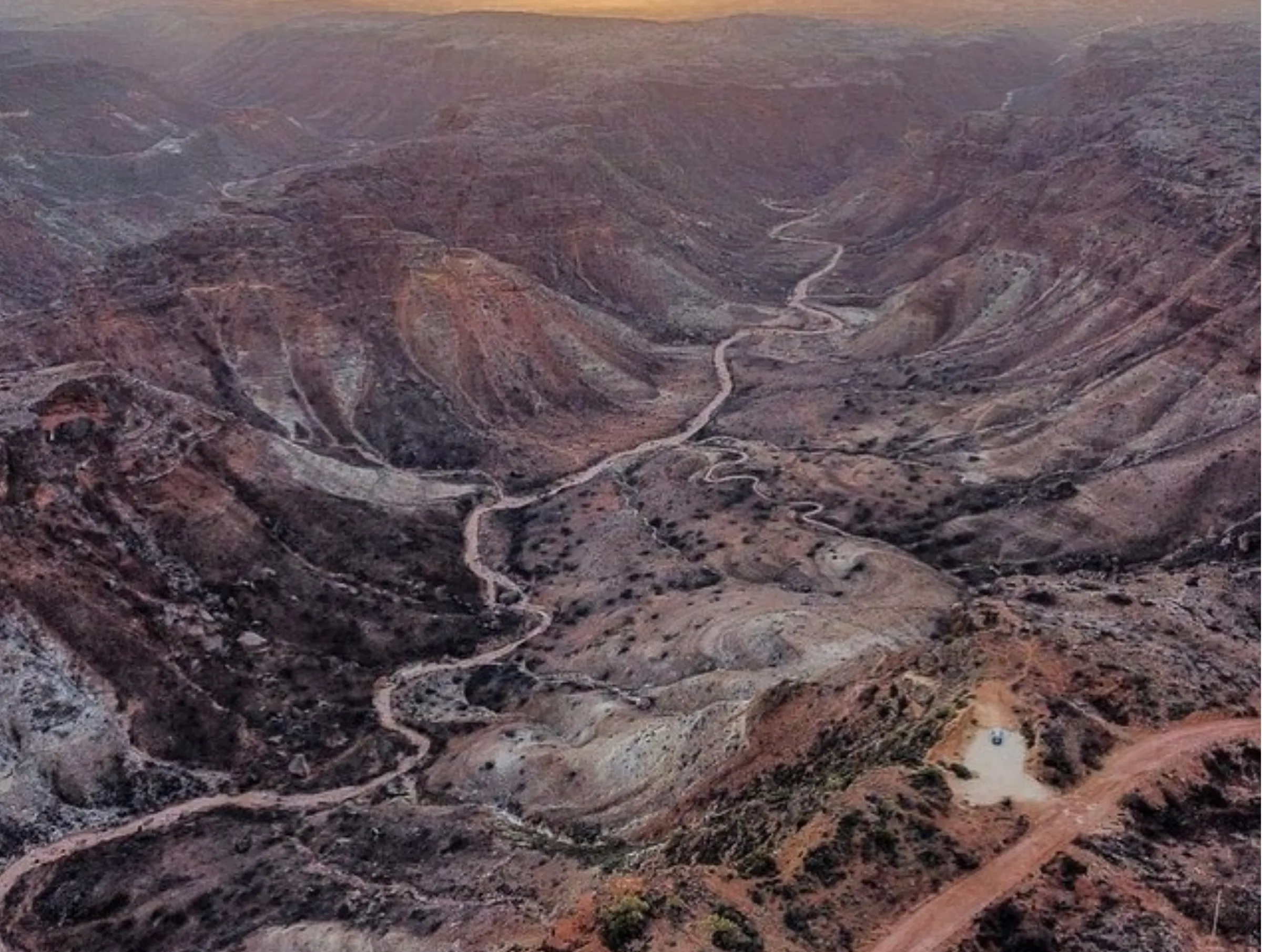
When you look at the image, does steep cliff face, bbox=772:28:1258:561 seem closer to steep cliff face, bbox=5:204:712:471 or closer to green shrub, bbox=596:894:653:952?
steep cliff face, bbox=5:204:712:471

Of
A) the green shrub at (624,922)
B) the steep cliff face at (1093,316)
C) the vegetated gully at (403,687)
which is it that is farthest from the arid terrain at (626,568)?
the steep cliff face at (1093,316)

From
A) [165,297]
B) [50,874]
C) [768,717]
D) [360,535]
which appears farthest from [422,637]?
[165,297]

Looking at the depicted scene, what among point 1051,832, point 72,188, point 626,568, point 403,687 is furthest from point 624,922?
point 72,188

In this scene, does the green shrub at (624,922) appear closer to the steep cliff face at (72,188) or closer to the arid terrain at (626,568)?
the arid terrain at (626,568)

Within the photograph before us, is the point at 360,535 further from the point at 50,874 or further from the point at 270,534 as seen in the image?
the point at 50,874

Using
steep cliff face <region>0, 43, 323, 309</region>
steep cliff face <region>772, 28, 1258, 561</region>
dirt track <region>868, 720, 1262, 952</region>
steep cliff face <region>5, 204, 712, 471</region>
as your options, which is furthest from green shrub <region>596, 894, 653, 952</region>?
steep cliff face <region>0, 43, 323, 309</region>

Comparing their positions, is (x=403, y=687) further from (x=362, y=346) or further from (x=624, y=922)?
(x=362, y=346)
